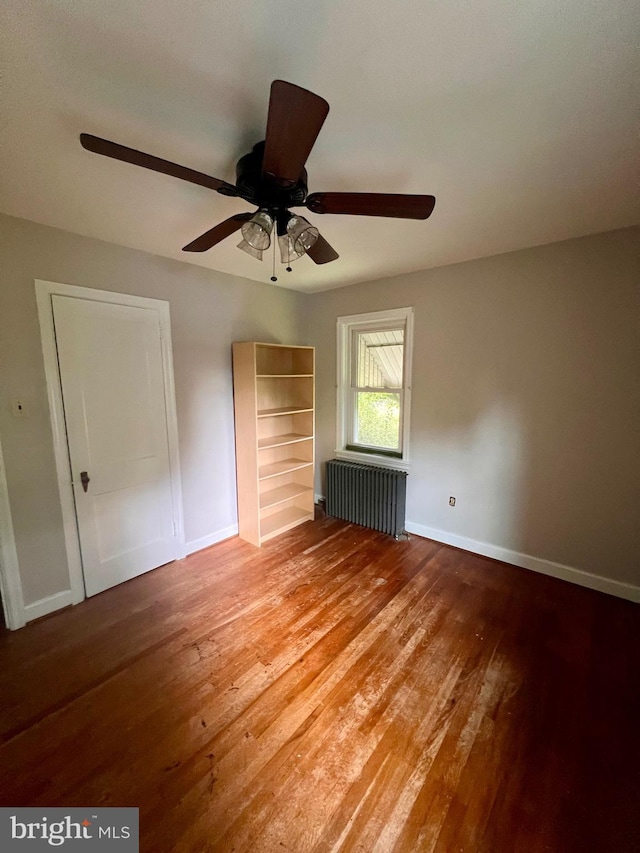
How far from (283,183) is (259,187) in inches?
4.7

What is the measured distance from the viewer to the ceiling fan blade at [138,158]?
938 mm

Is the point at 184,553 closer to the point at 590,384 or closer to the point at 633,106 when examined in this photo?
the point at 590,384

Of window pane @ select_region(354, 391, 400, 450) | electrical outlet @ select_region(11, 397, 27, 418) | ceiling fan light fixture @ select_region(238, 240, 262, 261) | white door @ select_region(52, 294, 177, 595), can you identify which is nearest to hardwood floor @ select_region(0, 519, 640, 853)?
white door @ select_region(52, 294, 177, 595)

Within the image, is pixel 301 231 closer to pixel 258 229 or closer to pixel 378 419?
pixel 258 229

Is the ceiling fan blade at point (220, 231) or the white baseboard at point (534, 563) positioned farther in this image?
the white baseboard at point (534, 563)

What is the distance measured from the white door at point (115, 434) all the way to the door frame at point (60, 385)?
0.03 meters

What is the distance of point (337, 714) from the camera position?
1532mm

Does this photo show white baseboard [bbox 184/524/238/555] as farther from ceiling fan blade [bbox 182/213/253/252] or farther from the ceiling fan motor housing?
the ceiling fan motor housing

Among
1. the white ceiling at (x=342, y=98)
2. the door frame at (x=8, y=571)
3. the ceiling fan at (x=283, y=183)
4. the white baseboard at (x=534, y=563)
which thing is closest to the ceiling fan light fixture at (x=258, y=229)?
the ceiling fan at (x=283, y=183)

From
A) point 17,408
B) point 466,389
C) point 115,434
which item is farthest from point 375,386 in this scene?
point 17,408

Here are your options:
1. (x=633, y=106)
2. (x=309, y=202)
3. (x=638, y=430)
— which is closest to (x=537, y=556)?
(x=638, y=430)

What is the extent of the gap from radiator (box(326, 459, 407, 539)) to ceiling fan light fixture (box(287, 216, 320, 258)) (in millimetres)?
2311

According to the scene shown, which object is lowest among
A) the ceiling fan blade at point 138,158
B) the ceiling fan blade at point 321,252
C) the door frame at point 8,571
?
the door frame at point 8,571

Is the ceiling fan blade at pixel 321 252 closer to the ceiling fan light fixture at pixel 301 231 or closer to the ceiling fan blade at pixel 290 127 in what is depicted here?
the ceiling fan light fixture at pixel 301 231
